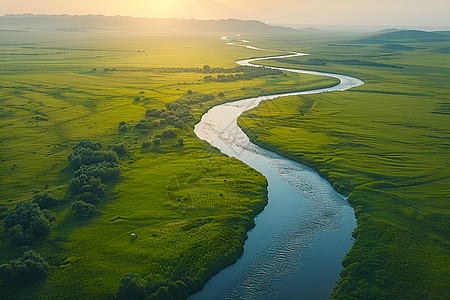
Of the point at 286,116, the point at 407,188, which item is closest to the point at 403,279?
the point at 407,188

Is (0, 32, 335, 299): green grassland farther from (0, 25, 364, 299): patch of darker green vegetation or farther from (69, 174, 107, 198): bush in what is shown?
(69, 174, 107, 198): bush

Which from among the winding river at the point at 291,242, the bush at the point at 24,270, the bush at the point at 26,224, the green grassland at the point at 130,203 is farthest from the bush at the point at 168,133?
the bush at the point at 24,270

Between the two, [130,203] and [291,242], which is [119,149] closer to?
[130,203]

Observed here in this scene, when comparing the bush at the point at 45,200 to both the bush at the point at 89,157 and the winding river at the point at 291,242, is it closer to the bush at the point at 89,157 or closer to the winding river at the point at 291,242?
the bush at the point at 89,157

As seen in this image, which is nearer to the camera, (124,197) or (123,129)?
(124,197)

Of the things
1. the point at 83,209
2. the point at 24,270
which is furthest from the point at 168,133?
the point at 24,270

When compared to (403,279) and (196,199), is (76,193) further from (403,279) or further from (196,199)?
(403,279)

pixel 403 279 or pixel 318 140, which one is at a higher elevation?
pixel 318 140
